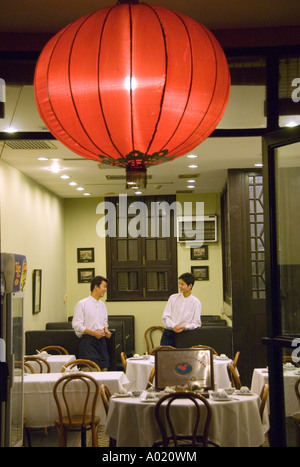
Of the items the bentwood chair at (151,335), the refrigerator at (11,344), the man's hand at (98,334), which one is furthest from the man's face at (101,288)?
the bentwood chair at (151,335)

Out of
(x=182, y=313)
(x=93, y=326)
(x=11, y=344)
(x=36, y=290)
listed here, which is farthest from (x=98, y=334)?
(x=11, y=344)

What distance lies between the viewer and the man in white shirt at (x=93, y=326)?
760cm

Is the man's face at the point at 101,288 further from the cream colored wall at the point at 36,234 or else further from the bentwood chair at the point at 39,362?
the cream colored wall at the point at 36,234

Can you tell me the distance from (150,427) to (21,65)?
2883 millimetres

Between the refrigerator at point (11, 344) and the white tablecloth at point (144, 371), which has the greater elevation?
the refrigerator at point (11, 344)

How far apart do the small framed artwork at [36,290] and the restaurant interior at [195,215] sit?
0.06 ft

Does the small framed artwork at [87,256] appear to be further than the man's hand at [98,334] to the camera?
Yes

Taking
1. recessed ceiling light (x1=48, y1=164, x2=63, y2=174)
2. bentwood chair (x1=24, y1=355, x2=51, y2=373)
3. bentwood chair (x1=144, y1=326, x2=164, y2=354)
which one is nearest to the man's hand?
bentwood chair (x1=24, y1=355, x2=51, y2=373)

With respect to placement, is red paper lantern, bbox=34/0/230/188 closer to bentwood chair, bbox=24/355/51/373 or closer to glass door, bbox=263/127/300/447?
glass door, bbox=263/127/300/447

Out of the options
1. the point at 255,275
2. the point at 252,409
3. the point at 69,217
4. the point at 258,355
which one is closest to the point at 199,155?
the point at 255,275

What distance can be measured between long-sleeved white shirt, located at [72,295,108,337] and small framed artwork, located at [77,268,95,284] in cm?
418

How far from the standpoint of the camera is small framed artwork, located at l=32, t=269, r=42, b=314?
9078 mm

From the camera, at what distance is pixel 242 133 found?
390 centimetres

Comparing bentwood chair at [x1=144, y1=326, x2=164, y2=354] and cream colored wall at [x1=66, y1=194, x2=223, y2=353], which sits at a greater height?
cream colored wall at [x1=66, y1=194, x2=223, y2=353]
